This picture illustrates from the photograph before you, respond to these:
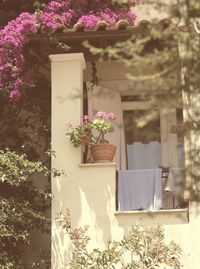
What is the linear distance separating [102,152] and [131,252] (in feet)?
5.08

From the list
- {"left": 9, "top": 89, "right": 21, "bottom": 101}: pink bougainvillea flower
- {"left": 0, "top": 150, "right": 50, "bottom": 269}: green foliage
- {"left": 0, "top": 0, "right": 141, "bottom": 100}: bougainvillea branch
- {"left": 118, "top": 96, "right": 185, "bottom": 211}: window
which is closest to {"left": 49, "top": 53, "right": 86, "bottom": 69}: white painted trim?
{"left": 0, "top": 0, "right": 141, "bottom": 100}: bougainvillea branch

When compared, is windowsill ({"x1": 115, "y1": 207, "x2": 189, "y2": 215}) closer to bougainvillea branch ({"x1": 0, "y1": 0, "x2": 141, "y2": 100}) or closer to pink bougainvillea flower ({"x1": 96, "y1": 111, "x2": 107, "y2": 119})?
pink bougainvillea flower ({"x1": 96, "y1": 111, "x2": 107, "y2": 119})

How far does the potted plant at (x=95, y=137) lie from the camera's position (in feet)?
30.9

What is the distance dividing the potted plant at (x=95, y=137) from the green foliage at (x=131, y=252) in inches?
47.0

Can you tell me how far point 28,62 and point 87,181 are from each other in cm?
222

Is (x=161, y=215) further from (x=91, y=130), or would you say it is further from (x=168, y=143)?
(x=168, y=143)

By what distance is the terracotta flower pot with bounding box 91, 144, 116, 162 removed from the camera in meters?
9.43

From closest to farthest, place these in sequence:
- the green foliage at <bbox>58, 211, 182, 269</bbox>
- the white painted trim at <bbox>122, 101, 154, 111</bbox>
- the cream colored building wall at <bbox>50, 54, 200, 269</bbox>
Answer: the green foliage at <bbox>58, 211, 182, 269</bbox> < the cream colored building wall at <bbox>50, 54, 200, 269</bbox> < the white painted trim at <bbox>122, 101, 154, 111</bbox>

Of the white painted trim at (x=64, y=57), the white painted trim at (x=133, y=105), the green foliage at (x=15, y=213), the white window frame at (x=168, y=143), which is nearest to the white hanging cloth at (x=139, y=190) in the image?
the green foliage at (x=15, y=213)

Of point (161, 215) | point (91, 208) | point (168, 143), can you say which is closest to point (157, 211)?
point (161, 215)

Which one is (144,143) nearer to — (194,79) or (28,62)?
(28,62)

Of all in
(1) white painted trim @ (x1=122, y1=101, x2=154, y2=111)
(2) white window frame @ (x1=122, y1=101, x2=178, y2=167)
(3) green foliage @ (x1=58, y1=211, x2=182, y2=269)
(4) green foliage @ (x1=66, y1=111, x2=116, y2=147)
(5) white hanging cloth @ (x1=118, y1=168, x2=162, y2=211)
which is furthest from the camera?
(1) white painted trim @ (x1=122, y1=101, x2=154, y2=111)

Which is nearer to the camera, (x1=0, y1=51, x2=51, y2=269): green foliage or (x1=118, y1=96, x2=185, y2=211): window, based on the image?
(x1=0, y1=51, x2=51, y2=269): green foliage

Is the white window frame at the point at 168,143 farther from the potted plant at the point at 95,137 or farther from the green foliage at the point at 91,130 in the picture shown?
the potted plant at the point at 95,137
